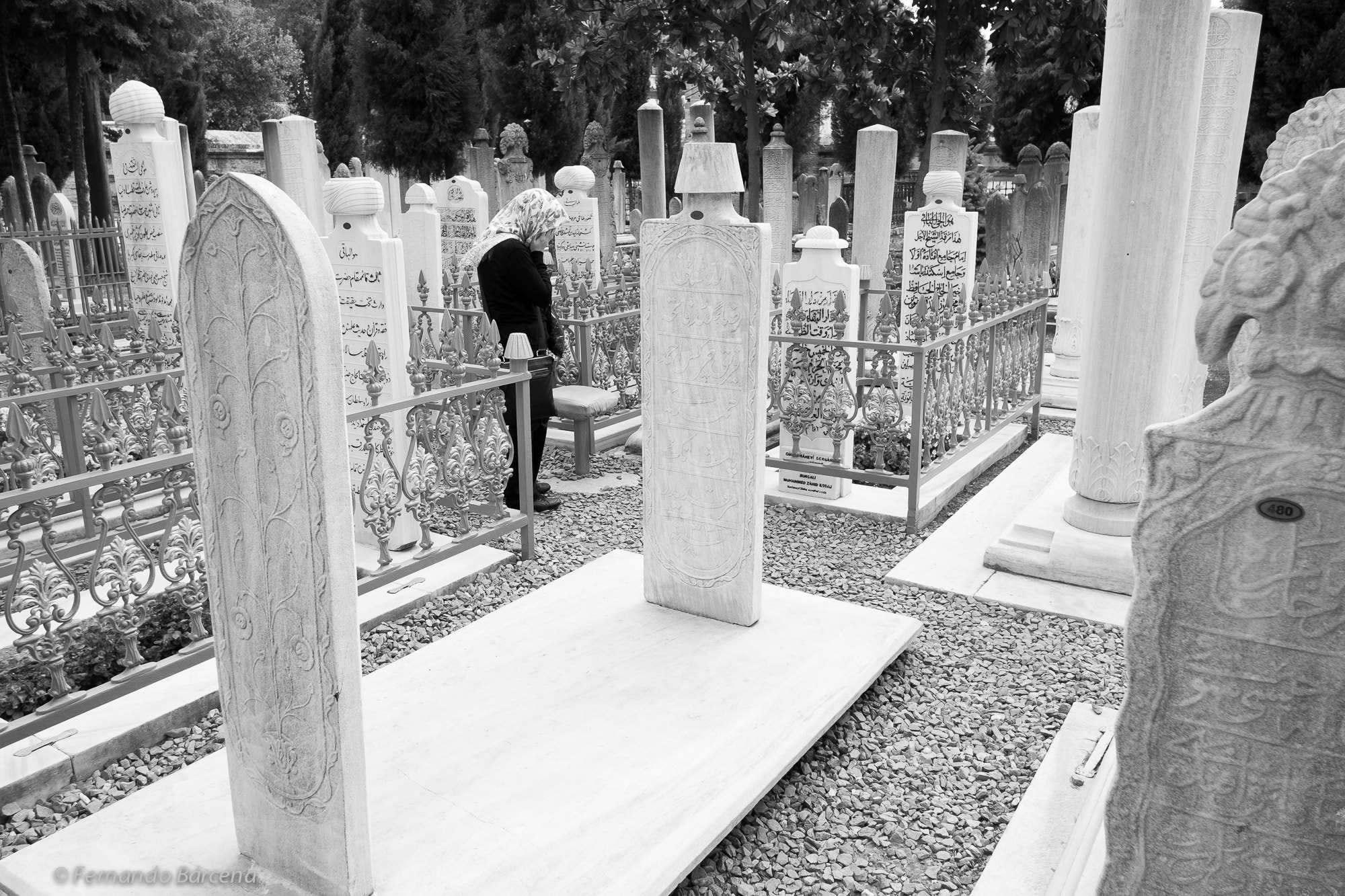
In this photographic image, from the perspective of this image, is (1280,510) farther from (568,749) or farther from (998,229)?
(998,229)

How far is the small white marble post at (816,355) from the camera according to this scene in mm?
5824

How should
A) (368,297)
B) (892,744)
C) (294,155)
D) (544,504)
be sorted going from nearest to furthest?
(892,744), (368,297), (544,504), (294,155)

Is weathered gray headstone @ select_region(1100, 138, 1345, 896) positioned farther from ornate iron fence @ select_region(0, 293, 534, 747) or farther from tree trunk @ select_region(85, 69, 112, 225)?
tree trunk @ select_region(85, 69, 112, 225)

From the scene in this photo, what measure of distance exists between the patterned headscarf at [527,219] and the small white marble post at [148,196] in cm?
320

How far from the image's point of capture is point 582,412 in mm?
6582

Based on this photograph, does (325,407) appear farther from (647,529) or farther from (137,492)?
(137,492)

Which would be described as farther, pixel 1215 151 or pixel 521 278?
pixel 521 278

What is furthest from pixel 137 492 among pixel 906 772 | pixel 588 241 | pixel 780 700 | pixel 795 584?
pixel 588 241

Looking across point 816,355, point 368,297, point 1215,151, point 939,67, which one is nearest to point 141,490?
point 368,297

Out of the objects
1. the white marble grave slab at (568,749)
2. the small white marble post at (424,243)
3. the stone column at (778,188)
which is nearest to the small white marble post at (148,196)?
the small white marble post at (424,243)

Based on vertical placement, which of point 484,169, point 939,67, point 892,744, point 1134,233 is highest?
point 939,67

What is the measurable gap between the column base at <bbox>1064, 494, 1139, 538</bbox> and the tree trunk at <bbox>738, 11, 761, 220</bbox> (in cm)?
897

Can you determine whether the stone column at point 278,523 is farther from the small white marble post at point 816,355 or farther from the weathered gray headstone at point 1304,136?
the small white marble post at point 816,355

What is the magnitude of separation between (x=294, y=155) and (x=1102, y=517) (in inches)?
391
